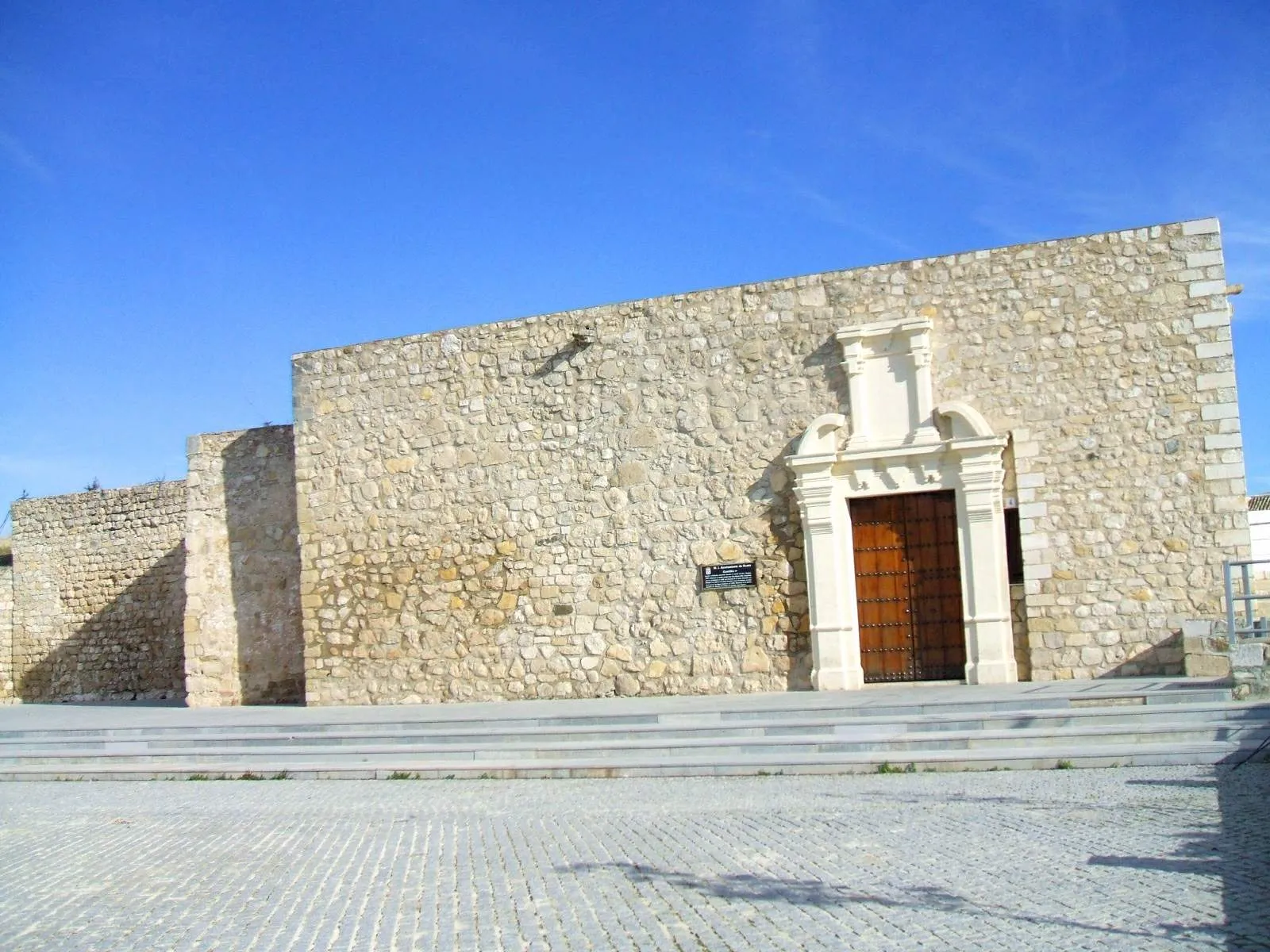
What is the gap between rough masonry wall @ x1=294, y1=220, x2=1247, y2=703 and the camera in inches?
456

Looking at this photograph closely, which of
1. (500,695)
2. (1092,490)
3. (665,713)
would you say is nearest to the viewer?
(665,713)

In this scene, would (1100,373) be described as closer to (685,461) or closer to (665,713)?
(685,461)

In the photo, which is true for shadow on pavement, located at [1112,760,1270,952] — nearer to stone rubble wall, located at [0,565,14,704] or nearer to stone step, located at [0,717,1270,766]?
stone step, located at [0,717,1270,766]

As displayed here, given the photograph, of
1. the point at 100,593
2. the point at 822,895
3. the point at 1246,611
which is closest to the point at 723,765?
Answer: the point at 822,895

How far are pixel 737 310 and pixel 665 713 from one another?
4570mm

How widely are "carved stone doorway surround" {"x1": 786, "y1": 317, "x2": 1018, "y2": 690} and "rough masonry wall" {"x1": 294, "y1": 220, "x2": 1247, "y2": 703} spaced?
23cm

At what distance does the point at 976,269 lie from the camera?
1225 cm

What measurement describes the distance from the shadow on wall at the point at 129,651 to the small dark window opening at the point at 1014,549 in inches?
473

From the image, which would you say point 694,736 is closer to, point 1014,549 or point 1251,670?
point 1014,549

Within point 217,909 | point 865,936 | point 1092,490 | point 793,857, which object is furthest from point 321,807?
point 1092,490

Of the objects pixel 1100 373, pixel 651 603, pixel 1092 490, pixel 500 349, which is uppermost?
pixel 500 349

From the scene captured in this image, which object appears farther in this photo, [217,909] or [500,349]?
[500,349]

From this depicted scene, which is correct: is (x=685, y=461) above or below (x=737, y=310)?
below

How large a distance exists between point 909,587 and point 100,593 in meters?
13.3
